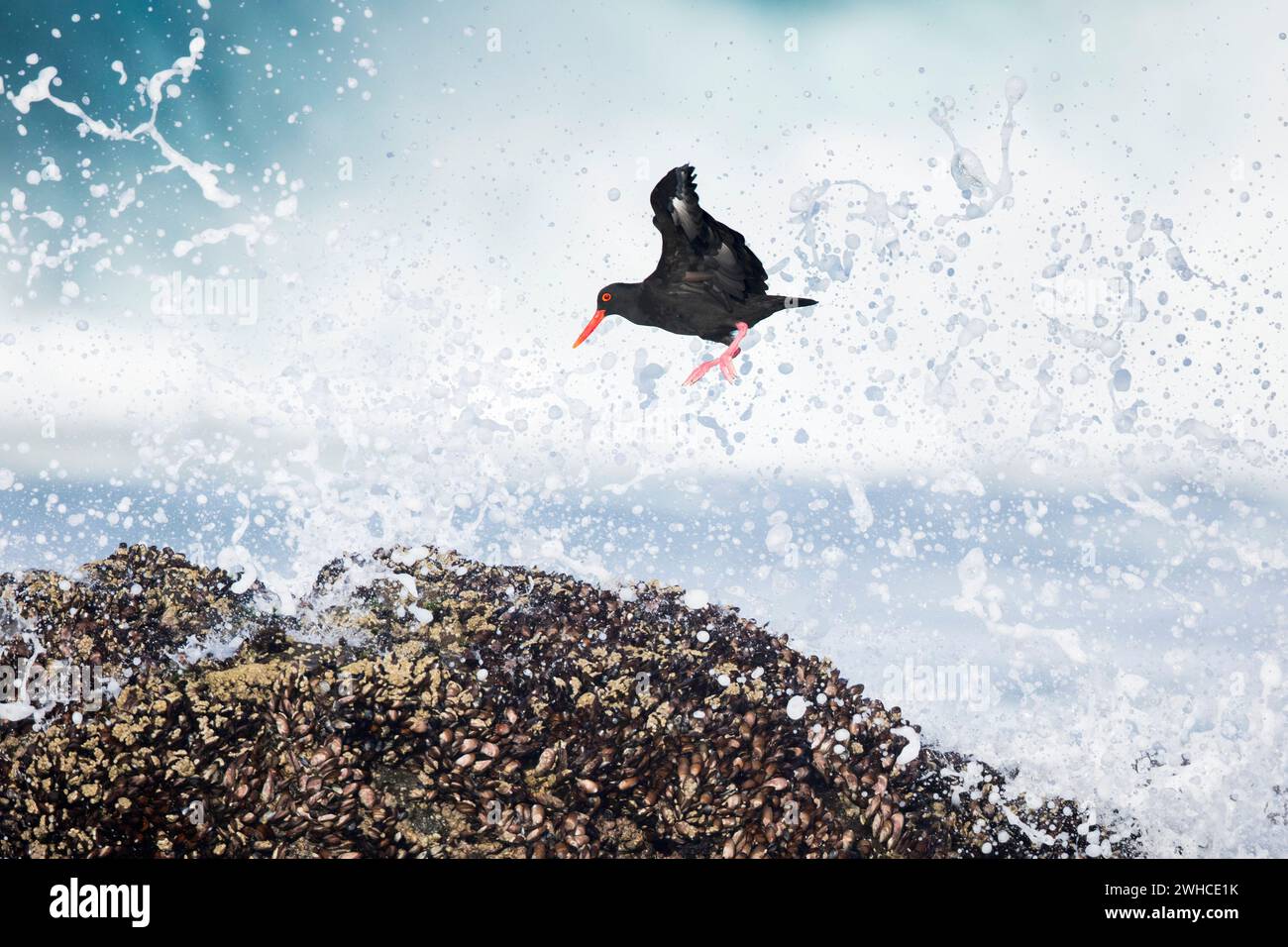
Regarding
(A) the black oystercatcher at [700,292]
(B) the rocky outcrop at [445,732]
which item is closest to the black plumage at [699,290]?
(A) the black oystercatcher at [700,292]

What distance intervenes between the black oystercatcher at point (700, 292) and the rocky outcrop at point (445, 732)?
89cm

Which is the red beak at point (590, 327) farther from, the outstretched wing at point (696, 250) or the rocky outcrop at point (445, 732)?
the rocky outcrop at point (445, 732)

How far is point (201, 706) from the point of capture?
2.87 m

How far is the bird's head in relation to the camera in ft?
9.84

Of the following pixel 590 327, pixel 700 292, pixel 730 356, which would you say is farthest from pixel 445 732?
pixel 700 292

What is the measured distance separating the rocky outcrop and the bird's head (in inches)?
33.0

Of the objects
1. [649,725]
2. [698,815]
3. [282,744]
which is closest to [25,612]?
[282,744]

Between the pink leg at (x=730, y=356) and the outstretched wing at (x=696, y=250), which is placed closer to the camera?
the outstretched wing at (x=696, y=250)

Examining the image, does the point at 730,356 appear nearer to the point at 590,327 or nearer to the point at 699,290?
the point at 699,290

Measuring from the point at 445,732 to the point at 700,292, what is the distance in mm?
1603

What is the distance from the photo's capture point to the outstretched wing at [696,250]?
2.75 metres

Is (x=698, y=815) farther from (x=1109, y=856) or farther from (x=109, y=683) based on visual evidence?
(x=109, y=683)

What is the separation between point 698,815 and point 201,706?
159 centimetres
